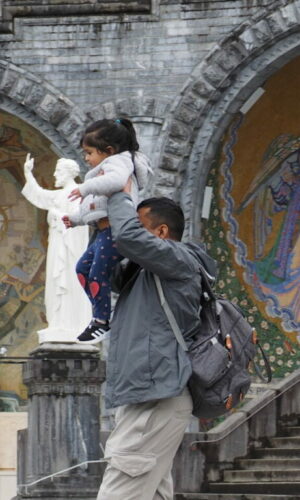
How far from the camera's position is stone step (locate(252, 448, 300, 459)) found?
11523 mm

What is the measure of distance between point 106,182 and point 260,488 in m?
5.51

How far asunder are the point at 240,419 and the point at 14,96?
5576mm

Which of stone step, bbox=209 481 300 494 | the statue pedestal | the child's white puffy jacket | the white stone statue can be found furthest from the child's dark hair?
the white stone statue

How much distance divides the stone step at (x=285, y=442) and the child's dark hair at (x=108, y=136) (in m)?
6.07

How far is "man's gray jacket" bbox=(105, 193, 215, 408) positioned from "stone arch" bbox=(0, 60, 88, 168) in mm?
10469

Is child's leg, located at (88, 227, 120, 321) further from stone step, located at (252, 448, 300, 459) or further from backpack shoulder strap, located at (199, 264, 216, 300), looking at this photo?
stone step, located at (252, 448, 300, 459)

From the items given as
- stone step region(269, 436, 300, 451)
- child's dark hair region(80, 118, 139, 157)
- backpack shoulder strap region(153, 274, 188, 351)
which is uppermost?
child's dark hair region(80, 118, 139, 157)

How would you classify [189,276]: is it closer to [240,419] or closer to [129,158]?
[129,158]

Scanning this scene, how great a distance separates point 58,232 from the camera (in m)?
13.3

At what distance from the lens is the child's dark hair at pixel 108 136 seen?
611cm

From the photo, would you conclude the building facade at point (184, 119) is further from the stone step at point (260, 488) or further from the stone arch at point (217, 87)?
the stone step at point (260, 488)

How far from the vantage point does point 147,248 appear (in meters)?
5.73

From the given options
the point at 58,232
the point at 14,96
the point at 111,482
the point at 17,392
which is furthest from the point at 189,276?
the point at 17,392

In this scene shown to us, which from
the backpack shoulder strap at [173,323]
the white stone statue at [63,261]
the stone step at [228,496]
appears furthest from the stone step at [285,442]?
the backpack shoulder strap at [173,323]
